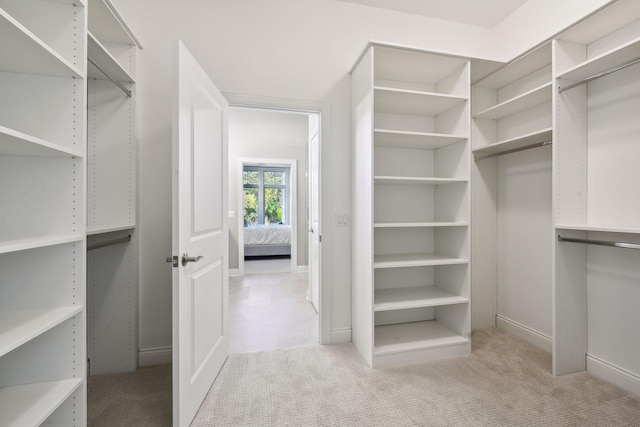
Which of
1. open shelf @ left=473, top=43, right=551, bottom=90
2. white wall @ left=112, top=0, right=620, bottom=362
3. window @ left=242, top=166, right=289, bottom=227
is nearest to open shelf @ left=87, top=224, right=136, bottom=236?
white wall @ left=112, top=0, right=620, bottom=362

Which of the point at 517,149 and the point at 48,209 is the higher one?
the point at 517,149

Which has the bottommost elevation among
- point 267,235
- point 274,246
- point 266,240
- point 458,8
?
point 274,246

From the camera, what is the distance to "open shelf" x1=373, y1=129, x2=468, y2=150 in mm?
2062

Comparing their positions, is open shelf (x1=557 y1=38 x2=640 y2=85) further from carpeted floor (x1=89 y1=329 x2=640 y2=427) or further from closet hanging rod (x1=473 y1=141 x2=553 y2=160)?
carpeted floor (x1=89 y1=329 x2=640 y2=427)

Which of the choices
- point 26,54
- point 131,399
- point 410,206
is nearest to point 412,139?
point 410,206

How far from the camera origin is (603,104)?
1824mm

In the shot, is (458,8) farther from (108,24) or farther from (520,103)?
(108,24)

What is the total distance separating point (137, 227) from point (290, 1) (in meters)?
2.24

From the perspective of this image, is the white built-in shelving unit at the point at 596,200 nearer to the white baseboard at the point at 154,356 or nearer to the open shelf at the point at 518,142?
the open shelf at the point at 518,142

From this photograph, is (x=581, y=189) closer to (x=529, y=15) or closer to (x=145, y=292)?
(x=529, y=15)

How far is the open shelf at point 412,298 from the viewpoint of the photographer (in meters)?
2.06

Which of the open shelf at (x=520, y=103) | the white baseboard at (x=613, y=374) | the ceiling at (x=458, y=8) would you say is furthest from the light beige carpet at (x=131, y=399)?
the ceiling at (x=458, y=8)

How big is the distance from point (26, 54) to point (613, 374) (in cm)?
358

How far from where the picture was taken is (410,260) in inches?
85.1
